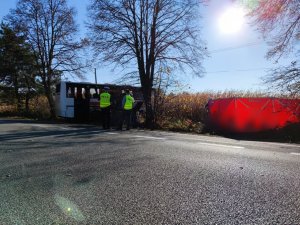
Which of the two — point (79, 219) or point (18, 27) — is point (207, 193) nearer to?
point (79, 219)

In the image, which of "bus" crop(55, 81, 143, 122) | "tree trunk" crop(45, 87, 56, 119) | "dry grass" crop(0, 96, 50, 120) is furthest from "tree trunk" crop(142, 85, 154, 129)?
"dry grass" crop(0, 96, 50, 120)

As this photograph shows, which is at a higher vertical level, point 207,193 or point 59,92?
point 59,92

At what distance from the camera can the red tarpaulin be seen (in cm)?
1475

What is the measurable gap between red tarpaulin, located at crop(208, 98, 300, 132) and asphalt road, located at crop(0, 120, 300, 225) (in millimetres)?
6808

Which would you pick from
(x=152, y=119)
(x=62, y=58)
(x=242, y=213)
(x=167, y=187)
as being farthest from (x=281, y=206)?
(x=62, y=58)

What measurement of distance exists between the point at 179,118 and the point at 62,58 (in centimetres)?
1628

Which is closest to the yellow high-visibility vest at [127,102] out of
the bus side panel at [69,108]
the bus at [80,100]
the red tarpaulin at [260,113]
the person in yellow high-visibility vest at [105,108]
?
the person in yellow high-visibility vest at [105,108]

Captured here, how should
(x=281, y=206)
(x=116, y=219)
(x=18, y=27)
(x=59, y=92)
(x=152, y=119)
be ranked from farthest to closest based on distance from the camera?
(x=18, y=27), (x=59, y=92), (x=152, y=119), (x=281, y=206), (x=116, y=219)

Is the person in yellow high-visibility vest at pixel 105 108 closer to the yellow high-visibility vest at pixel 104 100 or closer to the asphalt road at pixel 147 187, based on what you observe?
the yellow high-visibility vest at pixel 104 100

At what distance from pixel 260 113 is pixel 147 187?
11.0m

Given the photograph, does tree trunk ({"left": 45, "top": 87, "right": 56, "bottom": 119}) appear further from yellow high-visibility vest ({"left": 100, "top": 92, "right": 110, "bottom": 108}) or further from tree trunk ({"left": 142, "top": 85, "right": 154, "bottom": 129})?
yellow high-visibility vest ({"left": 100, "top": 92, "right": 110, "bottom": 108})

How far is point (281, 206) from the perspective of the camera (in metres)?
4.07

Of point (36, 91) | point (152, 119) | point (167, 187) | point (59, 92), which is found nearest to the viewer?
point (167, 187)

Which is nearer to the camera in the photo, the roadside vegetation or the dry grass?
the roadside vegetation
